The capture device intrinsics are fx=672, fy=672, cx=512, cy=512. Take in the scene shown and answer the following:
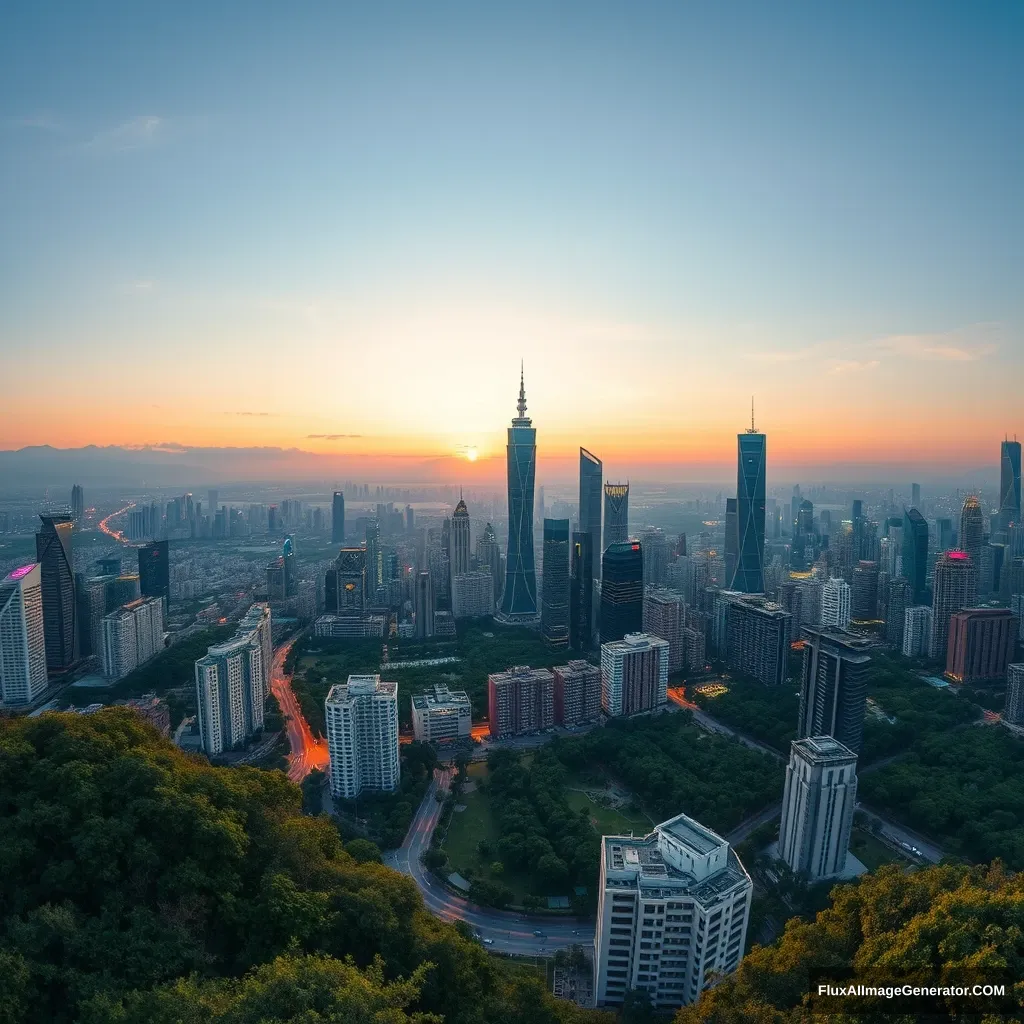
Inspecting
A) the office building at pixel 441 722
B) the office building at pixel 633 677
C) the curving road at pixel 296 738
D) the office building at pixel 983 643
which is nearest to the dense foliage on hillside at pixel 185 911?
the curving road at pixel 296 738

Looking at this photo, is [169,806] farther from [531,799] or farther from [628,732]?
[628,732]

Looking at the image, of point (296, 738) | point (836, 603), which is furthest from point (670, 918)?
point (836, 603)

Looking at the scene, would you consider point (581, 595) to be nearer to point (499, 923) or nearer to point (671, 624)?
point (671, 624)

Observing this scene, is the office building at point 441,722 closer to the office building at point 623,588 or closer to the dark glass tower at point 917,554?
the office building at point 623,588

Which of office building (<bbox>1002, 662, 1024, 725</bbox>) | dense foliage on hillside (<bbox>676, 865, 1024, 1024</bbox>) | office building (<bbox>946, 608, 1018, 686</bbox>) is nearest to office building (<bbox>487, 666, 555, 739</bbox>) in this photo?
office building (<bbox>1002, 662, 1024, 725</bbox>)

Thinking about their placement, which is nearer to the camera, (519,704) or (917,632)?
(519,704)

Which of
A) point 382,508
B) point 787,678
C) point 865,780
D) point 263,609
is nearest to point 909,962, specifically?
point 865,780
